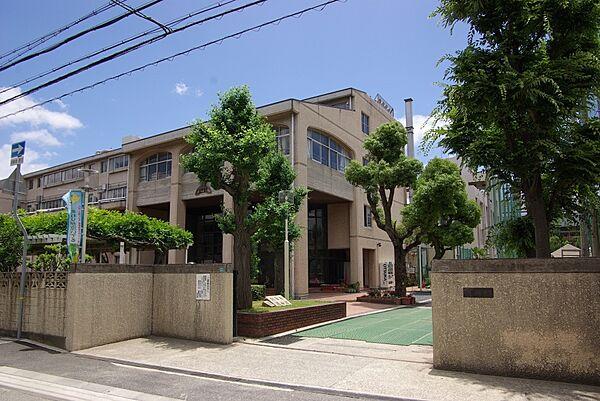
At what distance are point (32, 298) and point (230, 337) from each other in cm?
510

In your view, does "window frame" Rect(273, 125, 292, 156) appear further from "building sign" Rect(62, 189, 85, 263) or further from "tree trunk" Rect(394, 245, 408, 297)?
"building sign" Rect(62, 189, 85, 263)

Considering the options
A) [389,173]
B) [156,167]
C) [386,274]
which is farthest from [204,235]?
[389,173]

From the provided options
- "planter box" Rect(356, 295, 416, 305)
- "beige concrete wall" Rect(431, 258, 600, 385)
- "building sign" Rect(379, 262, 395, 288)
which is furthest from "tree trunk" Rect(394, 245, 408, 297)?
"beige concrete wall" Rect(431, 258, 600, 385)

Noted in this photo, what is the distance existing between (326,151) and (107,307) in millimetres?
20553

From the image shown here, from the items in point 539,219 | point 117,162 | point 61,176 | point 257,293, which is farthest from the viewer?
point 61,176

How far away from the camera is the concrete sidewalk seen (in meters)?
6.79

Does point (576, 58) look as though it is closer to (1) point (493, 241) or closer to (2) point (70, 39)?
(1) point (493, 241)

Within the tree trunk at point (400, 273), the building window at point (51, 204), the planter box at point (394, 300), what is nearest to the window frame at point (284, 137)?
the tree trunk at point (400, 273)

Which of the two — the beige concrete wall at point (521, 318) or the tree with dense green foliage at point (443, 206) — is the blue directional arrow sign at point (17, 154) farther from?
the tree with dense green foliage at point (443, 206)

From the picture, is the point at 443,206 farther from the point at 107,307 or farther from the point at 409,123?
the point at 409,123

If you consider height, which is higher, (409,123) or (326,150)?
(409,123)

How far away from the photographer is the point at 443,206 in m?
23.4

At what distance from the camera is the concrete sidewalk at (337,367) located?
679 centimetres

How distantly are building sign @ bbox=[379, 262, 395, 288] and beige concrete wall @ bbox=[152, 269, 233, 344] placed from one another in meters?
25.8
